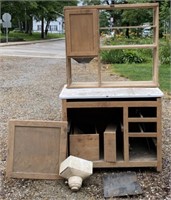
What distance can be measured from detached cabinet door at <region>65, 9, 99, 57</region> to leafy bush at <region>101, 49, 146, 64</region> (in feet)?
27.9

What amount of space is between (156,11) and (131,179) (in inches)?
48.6

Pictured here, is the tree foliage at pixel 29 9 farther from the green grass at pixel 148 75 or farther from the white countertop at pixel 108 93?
the white countertop at pixel 108 93

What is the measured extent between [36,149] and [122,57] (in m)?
8.95

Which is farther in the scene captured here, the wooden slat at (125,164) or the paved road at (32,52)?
the paved road at (32,52)

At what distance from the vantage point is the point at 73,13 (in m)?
2.77

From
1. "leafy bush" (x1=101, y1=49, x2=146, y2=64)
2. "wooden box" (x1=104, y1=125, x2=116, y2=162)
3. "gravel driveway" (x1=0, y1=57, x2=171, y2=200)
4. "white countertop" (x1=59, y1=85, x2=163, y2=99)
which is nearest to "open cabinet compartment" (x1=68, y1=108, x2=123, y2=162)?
"wooden box" (x1=104, y1=125, x2=116, y2=162)

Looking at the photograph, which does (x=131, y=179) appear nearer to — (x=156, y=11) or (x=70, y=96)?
(x=70, y=96)

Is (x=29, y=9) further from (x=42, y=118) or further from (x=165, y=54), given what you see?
(x=42, y=118)

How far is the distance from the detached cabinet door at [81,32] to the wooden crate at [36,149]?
56 cm

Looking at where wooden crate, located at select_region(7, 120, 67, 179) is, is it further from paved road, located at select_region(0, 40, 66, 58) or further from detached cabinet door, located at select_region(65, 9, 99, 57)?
paved road, located at select_region(0, 40, 66, 58)

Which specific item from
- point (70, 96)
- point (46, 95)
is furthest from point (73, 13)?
point (46, 95)

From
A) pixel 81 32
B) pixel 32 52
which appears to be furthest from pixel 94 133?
pixel 32 52

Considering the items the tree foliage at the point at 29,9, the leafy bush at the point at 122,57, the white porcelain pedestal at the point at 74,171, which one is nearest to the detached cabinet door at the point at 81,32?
the white porcelain pedestal at the point at 74,171

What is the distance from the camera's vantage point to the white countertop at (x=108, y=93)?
267 centimetres
